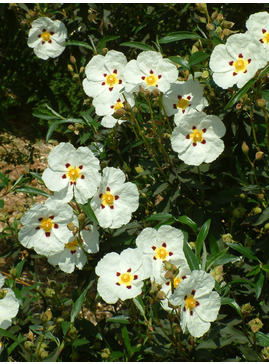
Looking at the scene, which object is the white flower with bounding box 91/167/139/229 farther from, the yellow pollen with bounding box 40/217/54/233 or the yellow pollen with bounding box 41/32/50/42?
the yellow pollen with bounding box 41/32/50/42

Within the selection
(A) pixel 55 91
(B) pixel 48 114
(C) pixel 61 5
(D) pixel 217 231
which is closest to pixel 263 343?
(D) pixel 217 231

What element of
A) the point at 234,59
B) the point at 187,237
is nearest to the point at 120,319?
the point at 187,237

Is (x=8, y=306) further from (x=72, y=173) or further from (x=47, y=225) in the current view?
(x=72, y=173)

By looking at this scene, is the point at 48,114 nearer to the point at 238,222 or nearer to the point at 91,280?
the point at 91,280

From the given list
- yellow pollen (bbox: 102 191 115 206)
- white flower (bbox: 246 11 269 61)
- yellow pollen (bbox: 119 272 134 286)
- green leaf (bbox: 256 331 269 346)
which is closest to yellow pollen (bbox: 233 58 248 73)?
white flower (bbox: 246 11 269 61)

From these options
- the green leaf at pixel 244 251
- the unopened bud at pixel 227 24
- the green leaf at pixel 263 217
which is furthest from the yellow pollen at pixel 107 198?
the unopened bud at pixel 227 24
